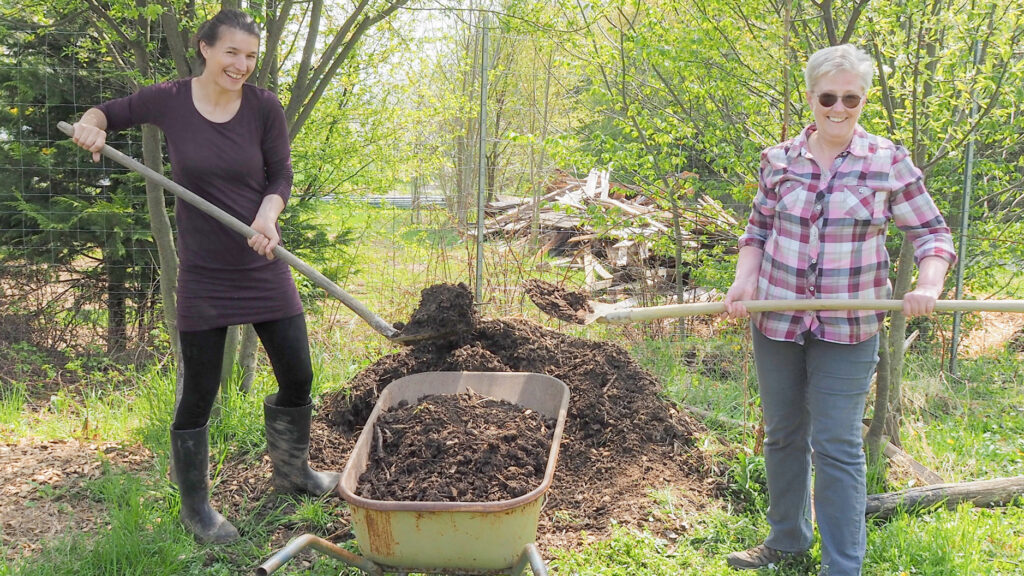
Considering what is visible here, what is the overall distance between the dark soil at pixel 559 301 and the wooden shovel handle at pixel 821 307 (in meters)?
1.42

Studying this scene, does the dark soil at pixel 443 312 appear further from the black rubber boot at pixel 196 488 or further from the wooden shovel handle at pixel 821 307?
the wooden shovel handle at pixel 821 307

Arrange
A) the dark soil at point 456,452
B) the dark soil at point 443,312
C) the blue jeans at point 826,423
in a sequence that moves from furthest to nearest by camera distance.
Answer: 1. the dark soil at point 443,312
2. the dark soil at point 456,452
3. the blue jeans at point 826,423

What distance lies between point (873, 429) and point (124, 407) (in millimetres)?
4106

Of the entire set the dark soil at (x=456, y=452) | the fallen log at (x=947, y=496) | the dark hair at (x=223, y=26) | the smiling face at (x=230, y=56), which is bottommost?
the fallen log at (x=947, y=496)

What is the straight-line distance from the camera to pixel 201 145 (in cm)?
301

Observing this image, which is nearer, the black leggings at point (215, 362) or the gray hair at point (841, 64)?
the gray hair at point (841, 64)

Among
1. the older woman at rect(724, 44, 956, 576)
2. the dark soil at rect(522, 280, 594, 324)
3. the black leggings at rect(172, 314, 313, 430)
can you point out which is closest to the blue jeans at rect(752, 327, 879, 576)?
the older woman at rect(724, 44, 956, 576)

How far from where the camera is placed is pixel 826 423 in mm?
2693

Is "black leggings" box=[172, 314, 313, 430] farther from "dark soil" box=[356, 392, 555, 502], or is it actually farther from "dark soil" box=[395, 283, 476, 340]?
"dark soil" box=[395, 283, 476, 340]

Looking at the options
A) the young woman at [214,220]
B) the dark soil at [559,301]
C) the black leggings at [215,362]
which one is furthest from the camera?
the dark soil at [559,301]

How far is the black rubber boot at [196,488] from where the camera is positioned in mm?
3262

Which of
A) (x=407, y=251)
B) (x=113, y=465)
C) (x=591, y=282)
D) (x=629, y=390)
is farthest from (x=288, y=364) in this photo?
(x=591, y=282)

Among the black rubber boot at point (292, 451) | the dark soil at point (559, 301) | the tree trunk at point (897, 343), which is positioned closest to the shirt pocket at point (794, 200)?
the tree trunk at point (897, 343)

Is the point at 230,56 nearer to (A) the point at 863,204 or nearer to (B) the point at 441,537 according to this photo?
(B) the point at 441,537
